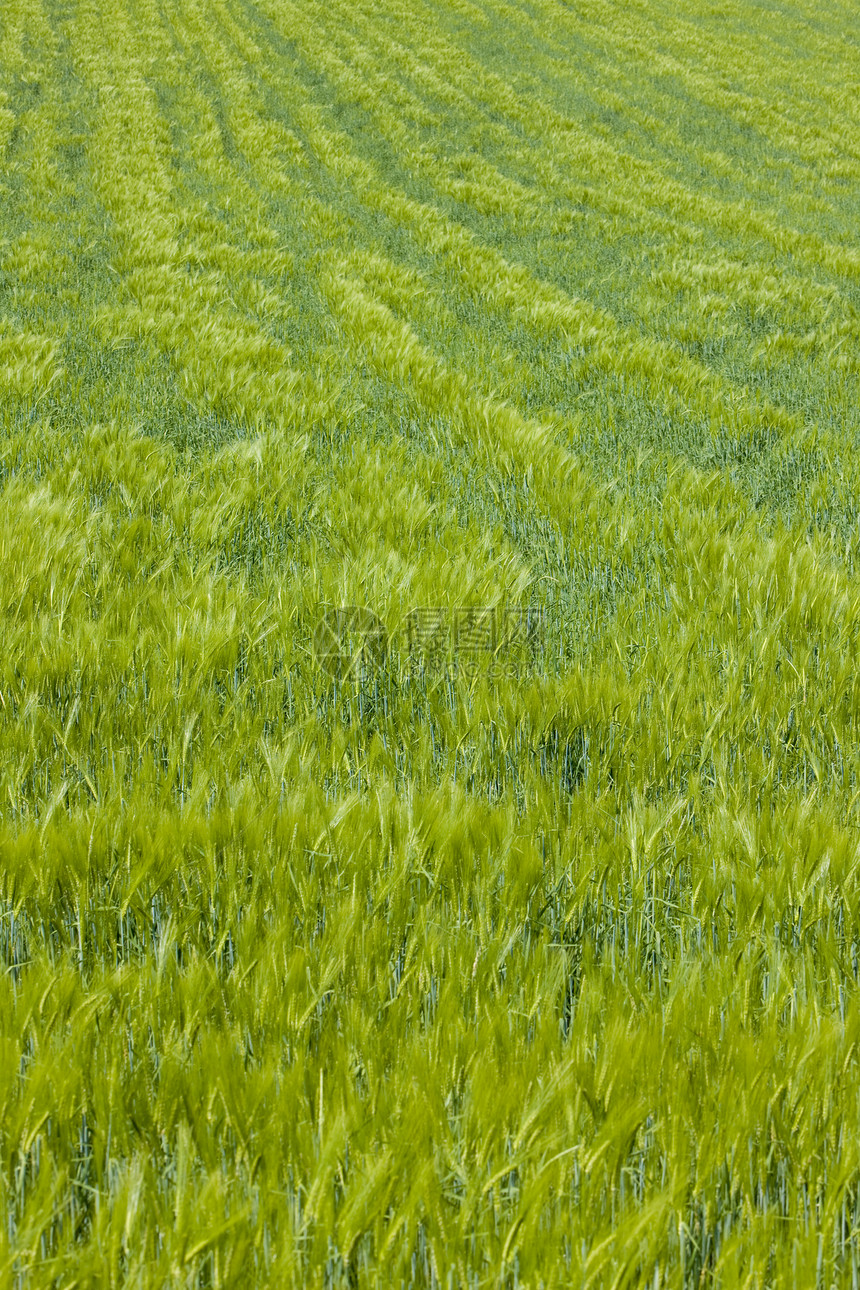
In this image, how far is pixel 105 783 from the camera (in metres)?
1.59

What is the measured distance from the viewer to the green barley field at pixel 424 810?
0.87 meters

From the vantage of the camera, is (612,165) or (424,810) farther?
(612,165)

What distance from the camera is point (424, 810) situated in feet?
4.66

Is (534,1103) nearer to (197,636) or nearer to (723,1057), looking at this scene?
(723,1057)

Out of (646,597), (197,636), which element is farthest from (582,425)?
(197,636)

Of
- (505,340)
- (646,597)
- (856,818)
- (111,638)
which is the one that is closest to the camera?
(856,818)

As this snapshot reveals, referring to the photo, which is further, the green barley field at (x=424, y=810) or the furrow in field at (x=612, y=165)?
the furrow in field at (x=612, y=165)

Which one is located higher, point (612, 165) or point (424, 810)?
point (612, 165)

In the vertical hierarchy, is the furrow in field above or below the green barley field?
above

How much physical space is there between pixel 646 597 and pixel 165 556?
144 cm

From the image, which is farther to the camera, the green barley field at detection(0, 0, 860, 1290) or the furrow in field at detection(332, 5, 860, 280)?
the furrow in field at detection(332, 5, 860, 280)

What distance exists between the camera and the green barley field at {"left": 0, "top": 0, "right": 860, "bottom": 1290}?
0.87 metres

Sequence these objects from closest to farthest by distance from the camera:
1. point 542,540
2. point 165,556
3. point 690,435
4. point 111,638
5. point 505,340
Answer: point 111,638 < point 165,556 < point 542,540 < point 690,435 < point 505,340

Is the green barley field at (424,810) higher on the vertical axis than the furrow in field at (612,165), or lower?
lower
